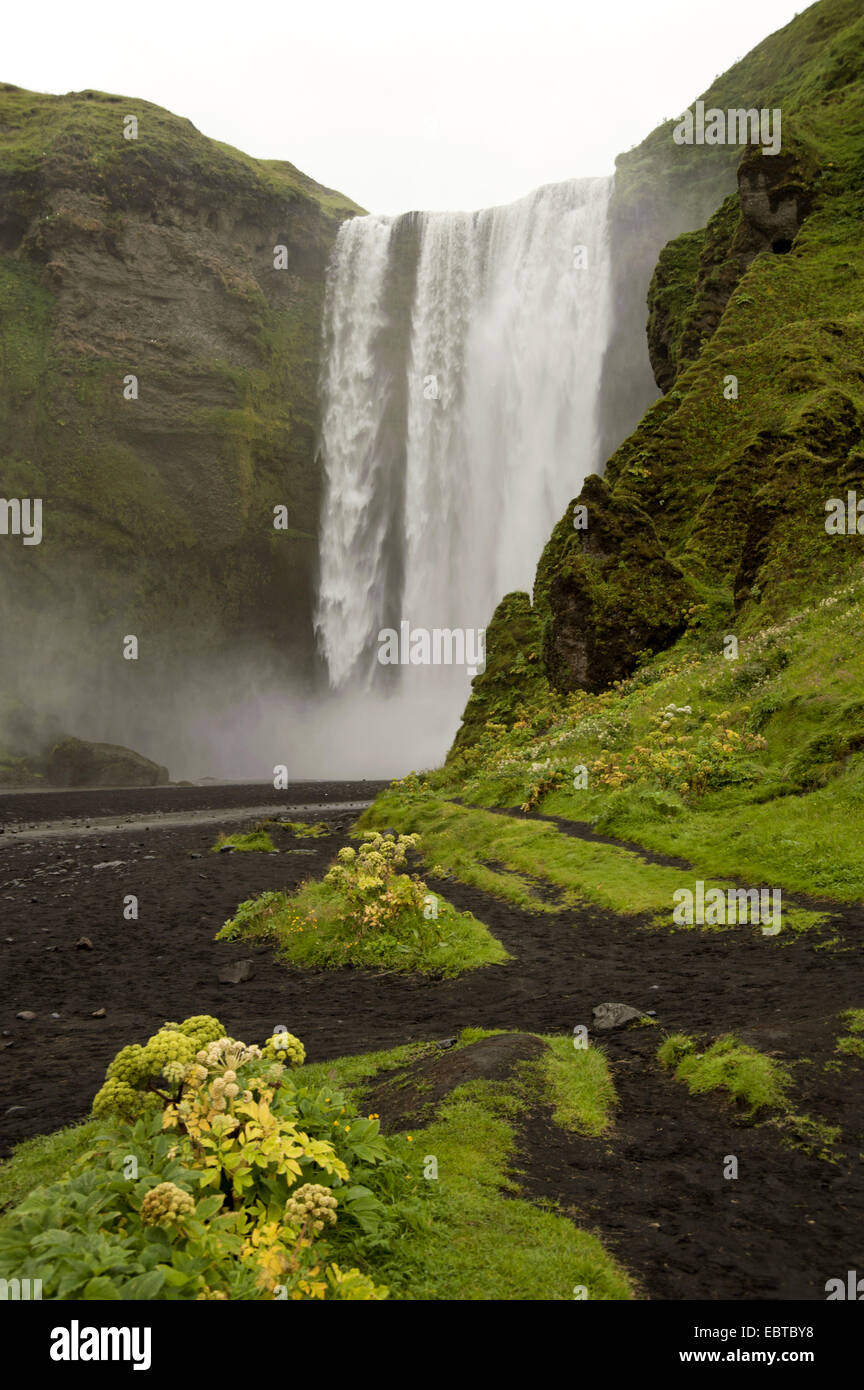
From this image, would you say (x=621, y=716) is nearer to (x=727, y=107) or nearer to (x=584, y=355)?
(x=584, y=355)

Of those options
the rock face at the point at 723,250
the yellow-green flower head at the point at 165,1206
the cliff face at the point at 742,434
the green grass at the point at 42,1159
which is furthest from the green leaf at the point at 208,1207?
the rock face at the point at 723,250

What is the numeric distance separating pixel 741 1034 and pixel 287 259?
9979cm

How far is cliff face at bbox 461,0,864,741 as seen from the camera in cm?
2806

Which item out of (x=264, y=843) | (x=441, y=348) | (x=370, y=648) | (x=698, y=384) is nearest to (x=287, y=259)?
(x=441, y=348)

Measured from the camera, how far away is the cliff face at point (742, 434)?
1105 inches

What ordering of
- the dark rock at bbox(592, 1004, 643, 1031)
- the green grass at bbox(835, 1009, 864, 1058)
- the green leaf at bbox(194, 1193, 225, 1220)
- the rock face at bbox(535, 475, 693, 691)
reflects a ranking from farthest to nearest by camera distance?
the rock face at bbox(535, 475, 693, 691) → the dark rock at bbox(592, 1004, 643, 1031) → the green grass at bbox(835, 1009, 864, 1058) → the green leaf at bbox(194, 1193, 225, 1220)

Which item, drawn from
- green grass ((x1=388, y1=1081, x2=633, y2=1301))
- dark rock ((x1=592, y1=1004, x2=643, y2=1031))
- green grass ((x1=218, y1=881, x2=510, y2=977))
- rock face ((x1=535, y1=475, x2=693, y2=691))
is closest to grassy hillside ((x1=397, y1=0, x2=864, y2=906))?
rock face ((x1=535, y1=475, x2=693, y2=691))

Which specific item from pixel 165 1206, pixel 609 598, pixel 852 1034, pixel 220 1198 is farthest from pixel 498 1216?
pixel 609 598

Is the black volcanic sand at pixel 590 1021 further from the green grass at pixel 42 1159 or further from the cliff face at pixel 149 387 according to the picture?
the cliff face at pixel 149 387

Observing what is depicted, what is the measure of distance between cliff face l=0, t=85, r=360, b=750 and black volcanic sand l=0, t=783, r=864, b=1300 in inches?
2705

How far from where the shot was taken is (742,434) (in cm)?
3603

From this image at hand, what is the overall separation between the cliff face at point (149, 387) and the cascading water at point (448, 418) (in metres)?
7.10

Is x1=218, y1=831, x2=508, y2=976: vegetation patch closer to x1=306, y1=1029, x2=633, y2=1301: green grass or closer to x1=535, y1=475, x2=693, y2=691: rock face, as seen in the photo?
x1=306, y1=1029, x2=633, y2=1301: green grass
